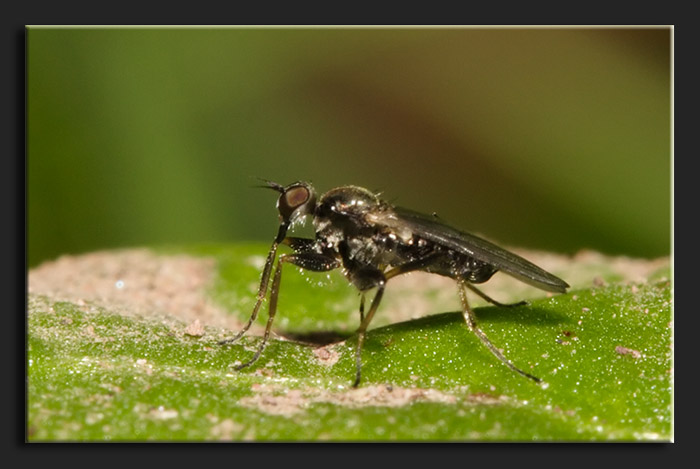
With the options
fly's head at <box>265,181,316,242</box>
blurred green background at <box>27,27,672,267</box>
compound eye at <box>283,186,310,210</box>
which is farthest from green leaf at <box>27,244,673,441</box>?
blurred green background at <box>27,27,672,267</box>

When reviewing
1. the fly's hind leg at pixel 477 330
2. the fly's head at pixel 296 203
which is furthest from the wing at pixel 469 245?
the fly's head at pixel 296 203

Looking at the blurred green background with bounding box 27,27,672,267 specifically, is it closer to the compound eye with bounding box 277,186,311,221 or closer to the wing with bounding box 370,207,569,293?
the compound eye with bounding box 277,186,311,221

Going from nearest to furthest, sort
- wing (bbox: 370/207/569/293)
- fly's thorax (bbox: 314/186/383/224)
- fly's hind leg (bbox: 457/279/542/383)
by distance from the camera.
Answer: fly's hind leg (bbox: 457/279/542/383)
wing (bbox: 370/207/569/293)
fly's thorax (bbox: 314/186/383/224)

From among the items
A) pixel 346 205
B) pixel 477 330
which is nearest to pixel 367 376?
pixel 477 330

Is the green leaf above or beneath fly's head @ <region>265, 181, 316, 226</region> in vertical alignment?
beneath

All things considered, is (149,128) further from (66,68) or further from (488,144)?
(488,144)

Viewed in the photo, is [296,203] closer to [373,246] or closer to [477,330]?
[373,246]

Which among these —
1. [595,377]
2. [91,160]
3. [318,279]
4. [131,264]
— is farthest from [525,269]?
[91,160]
